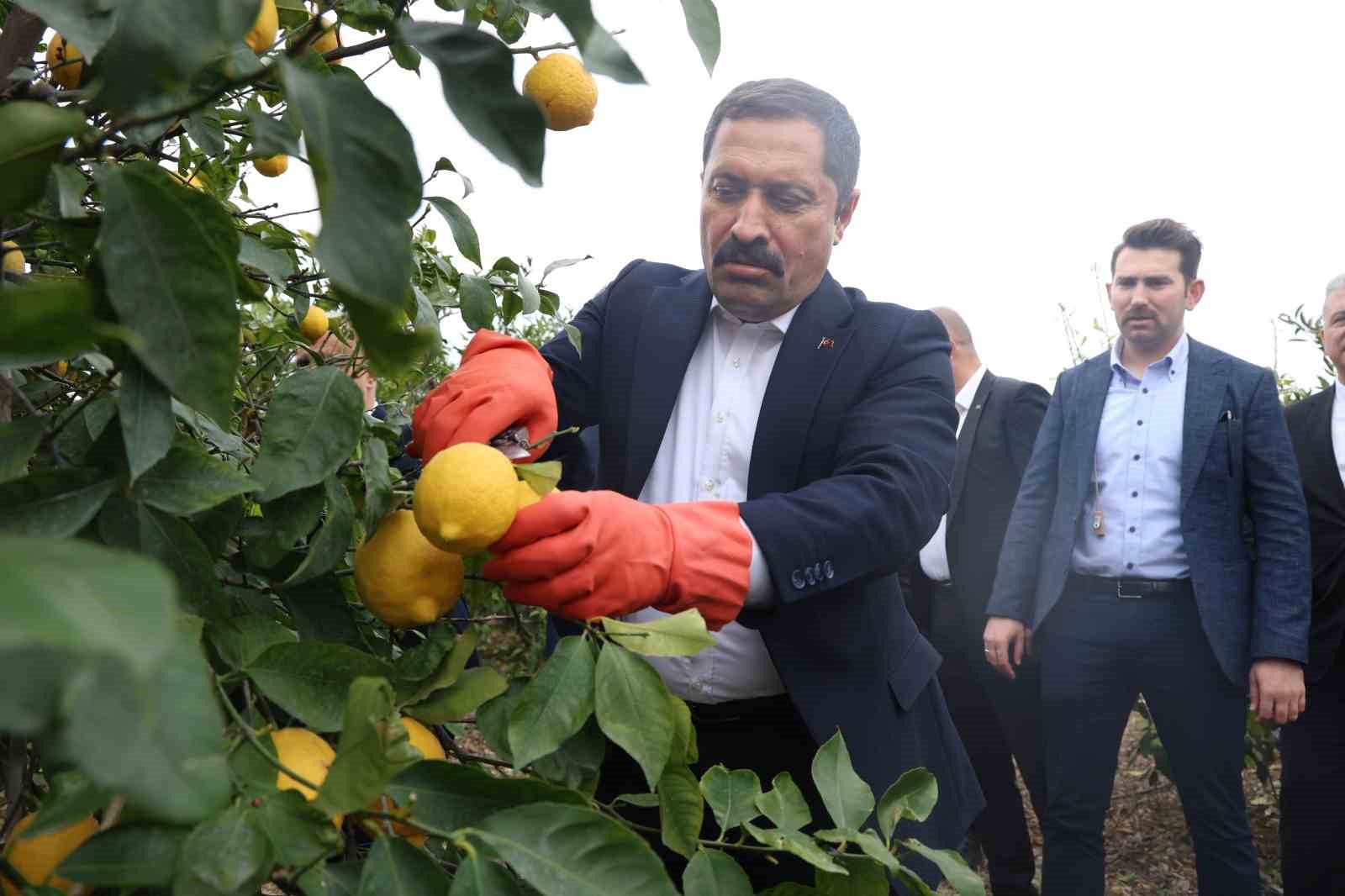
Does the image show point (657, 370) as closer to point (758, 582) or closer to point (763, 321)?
point (763, 321)

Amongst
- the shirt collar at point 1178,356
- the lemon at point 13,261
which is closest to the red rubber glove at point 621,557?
the lemon at point 13,261

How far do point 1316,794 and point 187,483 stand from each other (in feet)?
11.0

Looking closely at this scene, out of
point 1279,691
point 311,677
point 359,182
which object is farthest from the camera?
point 1279,691

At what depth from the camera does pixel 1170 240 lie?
3385 mm

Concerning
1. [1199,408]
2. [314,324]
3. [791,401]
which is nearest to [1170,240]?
[1199,408]

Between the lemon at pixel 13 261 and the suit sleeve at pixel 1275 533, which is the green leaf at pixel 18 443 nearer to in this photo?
the lemon at pixel 13 261

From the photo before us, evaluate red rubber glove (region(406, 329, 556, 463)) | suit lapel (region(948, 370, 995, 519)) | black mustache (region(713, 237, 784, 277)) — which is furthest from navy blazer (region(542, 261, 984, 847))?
suit lapel (region(948, 370, 995, 519))

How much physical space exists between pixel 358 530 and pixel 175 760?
2.27 ft

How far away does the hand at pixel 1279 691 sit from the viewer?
2.86 metres

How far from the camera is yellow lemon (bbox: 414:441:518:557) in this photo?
825mm

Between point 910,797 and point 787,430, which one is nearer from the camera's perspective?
point 910,797

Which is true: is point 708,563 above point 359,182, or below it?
below

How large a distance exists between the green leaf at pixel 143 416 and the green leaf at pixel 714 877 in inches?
16.8

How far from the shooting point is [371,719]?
52 centimetres
